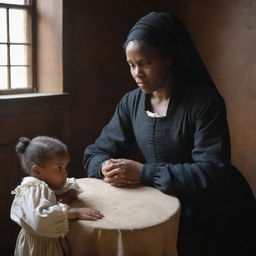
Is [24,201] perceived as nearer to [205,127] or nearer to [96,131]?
[205,127]

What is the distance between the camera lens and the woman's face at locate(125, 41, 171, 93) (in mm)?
1956

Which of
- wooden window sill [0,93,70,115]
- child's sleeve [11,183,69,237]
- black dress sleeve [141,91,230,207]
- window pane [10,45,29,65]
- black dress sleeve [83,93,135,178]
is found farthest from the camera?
window pane [10,45,29,65]

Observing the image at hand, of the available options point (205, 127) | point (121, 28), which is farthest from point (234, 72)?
point (205, 127)

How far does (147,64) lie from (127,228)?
2.87 feet

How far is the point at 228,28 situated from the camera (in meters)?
3.21

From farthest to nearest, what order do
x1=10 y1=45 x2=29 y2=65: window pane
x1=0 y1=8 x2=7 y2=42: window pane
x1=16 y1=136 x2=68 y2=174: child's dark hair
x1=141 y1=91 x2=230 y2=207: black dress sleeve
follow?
x1=10 y1=45 x2=29 y2=65: window pane → x1=0 y1=8 x2=7 y2=42: window pane → x1=141 y1=91 x2=230 y2=207: black dress sleeve → x1=16 y1=136 x2=68 y2=174: child's dark hair

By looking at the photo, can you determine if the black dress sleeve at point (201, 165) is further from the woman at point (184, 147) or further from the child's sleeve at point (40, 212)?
the child's sleeve at point (40, 212)

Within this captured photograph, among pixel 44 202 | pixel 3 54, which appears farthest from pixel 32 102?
pixel 44 202

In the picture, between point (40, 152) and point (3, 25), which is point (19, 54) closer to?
point (3, 25)

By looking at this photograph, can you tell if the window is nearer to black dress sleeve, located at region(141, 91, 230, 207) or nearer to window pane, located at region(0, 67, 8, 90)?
window pane, located at region(0, 67, 8, 90)

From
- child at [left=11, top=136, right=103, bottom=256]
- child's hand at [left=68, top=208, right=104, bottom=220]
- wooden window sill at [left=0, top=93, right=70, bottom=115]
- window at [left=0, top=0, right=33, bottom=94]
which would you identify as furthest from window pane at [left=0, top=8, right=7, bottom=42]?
child's hand at [left=68, top=208, right=104, bottom=220]

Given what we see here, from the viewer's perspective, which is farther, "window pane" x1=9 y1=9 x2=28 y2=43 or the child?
"window pane" x1=9 y1=9 x2=28 y2=43

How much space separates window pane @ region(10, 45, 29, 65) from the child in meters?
1.25

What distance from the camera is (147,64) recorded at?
198 cm
